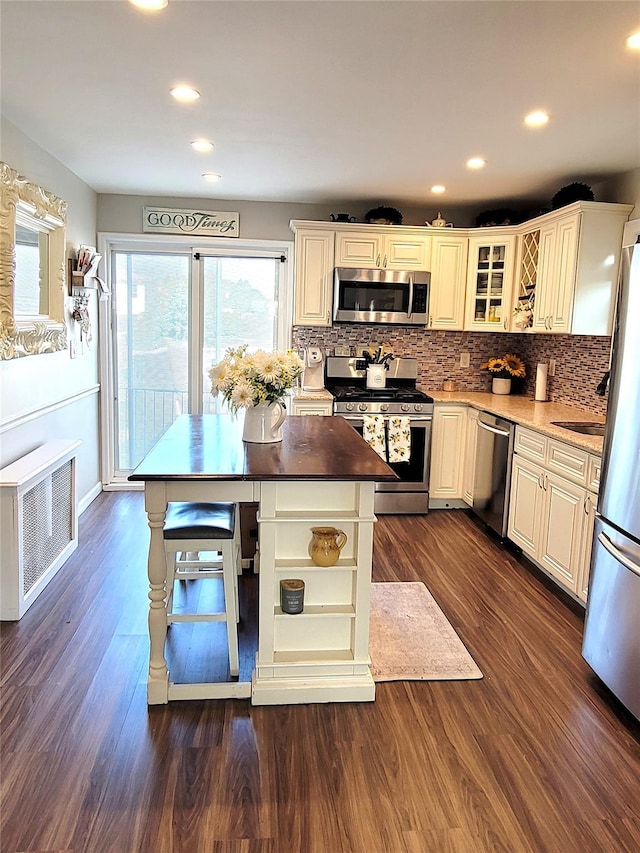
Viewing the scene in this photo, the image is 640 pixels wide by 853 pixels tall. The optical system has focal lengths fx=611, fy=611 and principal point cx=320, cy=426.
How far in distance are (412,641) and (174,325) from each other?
352 cm

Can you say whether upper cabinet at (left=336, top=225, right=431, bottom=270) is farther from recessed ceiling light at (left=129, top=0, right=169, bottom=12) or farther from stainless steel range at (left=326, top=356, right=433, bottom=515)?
recessed ceiling light at (left=129, top=0, right=169, bottom=12)

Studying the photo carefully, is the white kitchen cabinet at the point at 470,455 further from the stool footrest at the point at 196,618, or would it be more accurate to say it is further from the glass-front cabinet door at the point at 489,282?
the stool footrest at the point at 196,618

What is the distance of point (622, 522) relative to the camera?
2.42 meters

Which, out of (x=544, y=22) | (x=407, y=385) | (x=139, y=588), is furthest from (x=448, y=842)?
(x=407, y=385)

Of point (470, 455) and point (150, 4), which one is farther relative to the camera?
point (470, 455)

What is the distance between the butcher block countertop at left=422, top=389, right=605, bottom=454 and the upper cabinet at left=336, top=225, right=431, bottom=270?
3.73 ft

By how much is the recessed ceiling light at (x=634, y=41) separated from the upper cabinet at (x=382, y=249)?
279 cm

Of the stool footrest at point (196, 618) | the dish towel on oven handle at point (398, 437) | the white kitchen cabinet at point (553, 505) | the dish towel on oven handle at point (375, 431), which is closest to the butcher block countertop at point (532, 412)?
the white kitchen cabinet at point (553, 505)

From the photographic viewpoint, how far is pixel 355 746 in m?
2.19

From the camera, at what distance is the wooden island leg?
2.33 meters

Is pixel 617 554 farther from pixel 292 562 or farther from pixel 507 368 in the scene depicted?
pixel 507 368

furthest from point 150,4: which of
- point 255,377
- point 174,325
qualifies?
point 174,325

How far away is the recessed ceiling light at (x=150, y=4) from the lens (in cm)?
196

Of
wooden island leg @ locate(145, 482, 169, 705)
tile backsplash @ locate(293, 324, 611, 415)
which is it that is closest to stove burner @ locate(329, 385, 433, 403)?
tile backsplash @ locate(293, 324, 611, 415)
